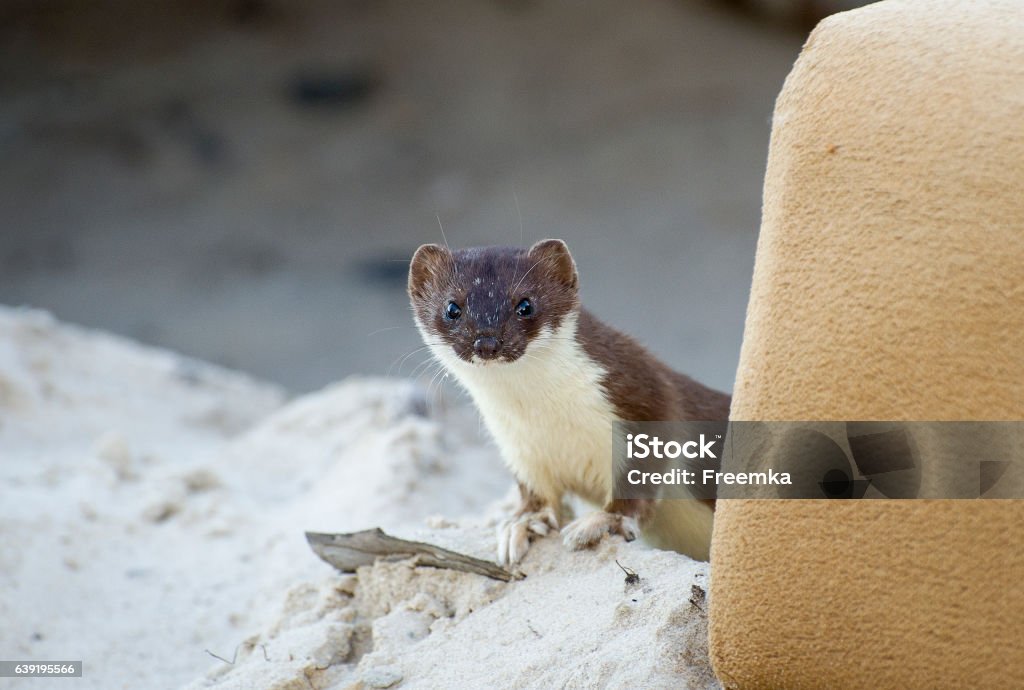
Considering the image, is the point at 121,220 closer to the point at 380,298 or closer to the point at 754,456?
the point at 380,298

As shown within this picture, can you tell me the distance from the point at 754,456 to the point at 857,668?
0.35 meters

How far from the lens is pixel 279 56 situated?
9.48 metres

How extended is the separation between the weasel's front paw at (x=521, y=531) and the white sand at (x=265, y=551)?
1.5 inches

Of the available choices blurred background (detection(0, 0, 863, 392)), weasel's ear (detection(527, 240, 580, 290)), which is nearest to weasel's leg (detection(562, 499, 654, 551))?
weasel's ear (detection(527, 240, 580, 290))

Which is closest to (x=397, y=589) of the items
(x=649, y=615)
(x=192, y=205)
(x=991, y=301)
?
(x=649, y=615)

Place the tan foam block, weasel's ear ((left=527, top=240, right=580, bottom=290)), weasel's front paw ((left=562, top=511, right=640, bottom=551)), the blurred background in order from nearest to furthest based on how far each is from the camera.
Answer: the tan foam block < weasel's front paw ((left=562, top=511, right=640, bottom=551)) < weasel's ear ((left=527, top=240, right=580, bottom=290)) < the blurred background

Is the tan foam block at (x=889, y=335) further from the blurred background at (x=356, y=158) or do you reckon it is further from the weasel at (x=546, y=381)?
the blurred background at (x=356, y=158)

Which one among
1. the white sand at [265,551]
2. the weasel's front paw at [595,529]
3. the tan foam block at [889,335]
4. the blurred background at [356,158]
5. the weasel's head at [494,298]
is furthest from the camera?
the blurred background at [356,158]

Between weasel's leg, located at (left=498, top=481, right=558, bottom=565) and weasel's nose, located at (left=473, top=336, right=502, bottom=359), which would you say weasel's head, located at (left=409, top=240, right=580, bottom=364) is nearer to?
weasel's nose, located at (left=473, top=336, right=502, bottom=359)

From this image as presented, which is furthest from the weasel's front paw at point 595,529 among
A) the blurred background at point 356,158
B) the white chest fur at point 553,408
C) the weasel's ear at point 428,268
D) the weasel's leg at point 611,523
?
the blurred background at point 356,158

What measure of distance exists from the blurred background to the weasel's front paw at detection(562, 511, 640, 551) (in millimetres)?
4186

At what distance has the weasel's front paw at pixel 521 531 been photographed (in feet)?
8.18

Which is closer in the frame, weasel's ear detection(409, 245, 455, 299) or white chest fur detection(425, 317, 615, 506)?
white chest fur detection(425, 317, 615, 506)

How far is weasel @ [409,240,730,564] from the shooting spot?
259 centimetres
